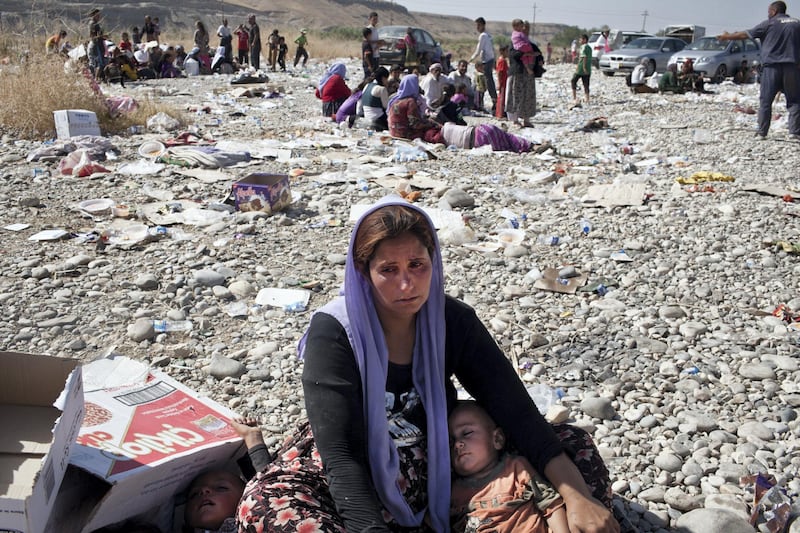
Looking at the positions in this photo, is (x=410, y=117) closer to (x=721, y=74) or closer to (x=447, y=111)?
(x=447, y=111)

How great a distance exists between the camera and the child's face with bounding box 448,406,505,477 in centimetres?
188

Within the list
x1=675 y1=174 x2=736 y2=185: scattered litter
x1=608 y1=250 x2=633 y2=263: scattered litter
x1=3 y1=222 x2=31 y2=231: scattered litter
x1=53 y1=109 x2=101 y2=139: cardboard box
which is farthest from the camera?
x1=53 y1=109 x2=101 y2=139: cardboard box

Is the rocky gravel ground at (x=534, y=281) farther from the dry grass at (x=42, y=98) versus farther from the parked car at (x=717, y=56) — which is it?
the parked car at (x=717, y=56)

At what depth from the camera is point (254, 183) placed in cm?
546

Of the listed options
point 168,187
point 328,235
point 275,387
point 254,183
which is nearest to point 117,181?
point 168,187

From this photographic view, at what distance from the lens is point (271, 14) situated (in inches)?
2280

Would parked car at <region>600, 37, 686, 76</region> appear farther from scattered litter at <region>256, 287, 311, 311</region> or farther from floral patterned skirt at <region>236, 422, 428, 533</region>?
floral patterned skirt at <region>236, 422, 428, 533</region>

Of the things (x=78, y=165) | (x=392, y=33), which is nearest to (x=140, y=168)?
(x=78, y=165)

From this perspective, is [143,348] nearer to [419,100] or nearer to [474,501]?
[474,501]

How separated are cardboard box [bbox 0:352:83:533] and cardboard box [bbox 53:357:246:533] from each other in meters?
0.10

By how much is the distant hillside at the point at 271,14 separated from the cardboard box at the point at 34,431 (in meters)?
26.5

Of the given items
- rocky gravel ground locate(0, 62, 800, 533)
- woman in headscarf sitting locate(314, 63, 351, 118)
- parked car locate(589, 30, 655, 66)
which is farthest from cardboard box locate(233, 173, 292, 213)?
parked car locate(589, 30, 655, 66)

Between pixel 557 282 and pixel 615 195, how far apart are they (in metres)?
2.20

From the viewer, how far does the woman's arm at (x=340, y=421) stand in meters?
1.65
